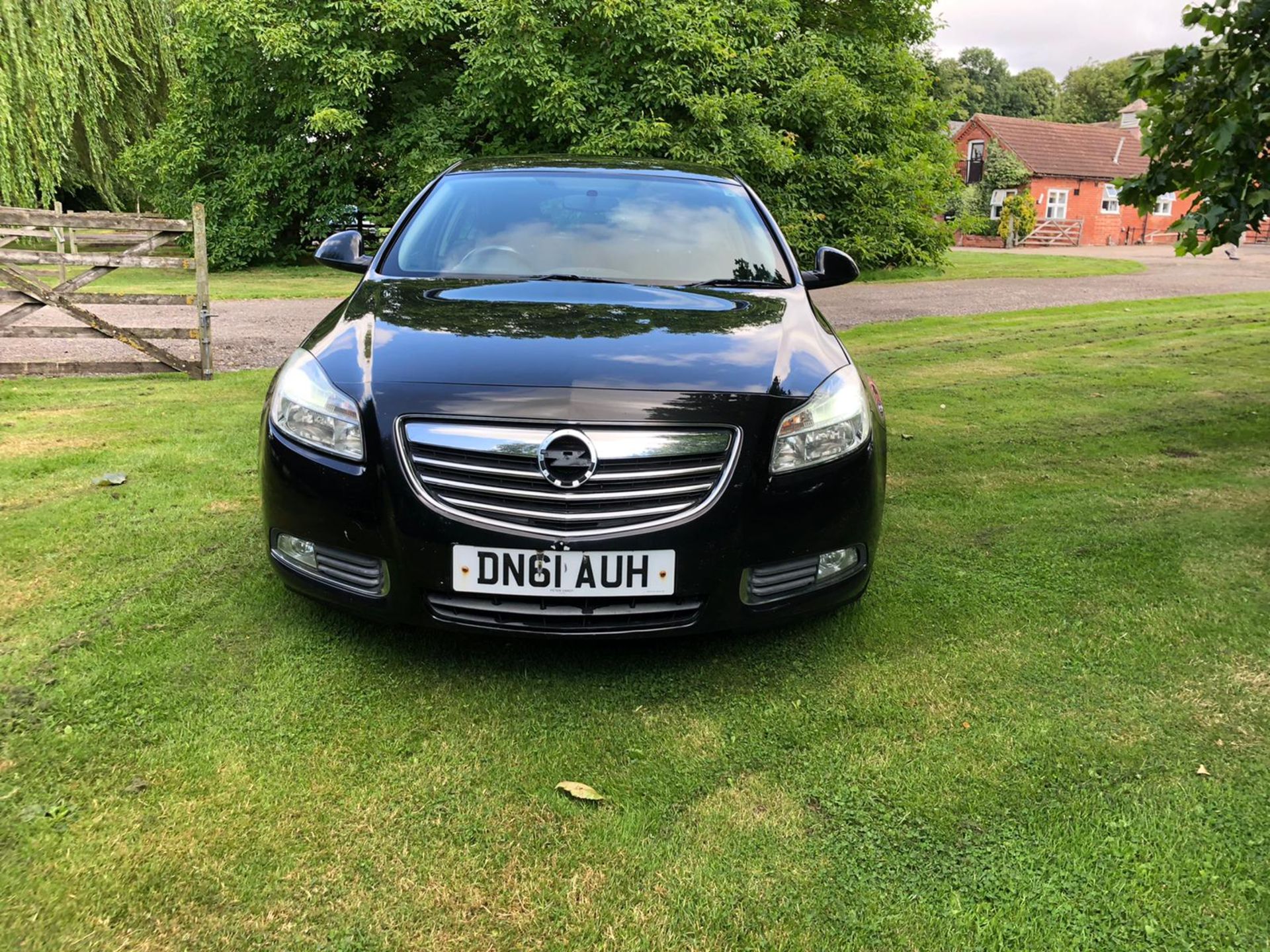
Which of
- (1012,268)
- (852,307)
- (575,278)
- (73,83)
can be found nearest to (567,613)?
(575,278)

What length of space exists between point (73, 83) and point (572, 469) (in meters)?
23.2

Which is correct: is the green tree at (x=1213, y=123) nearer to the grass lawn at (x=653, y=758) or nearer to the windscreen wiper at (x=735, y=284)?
the grass lawn at (x=653, y=758)

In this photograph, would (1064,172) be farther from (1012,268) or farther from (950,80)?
(950,80)

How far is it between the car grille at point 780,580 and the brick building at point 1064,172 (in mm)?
45435

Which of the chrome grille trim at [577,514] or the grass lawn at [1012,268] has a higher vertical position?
the grass lawn at [1012,268]

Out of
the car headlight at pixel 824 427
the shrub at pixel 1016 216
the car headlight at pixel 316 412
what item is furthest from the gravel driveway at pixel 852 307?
the shrub at pixel 1016 216

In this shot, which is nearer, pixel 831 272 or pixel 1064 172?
pixel 831 272

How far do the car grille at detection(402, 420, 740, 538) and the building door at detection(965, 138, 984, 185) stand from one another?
49086 millimetres

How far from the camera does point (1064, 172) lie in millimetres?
46125

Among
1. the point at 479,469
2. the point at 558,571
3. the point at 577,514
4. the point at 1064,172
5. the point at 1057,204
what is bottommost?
the point at 558,571

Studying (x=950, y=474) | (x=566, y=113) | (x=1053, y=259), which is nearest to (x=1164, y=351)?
(x=950, y=474)

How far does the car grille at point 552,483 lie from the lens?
2477 mm

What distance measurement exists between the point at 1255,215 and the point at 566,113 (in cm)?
1391

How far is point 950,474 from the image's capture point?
5.10 m
